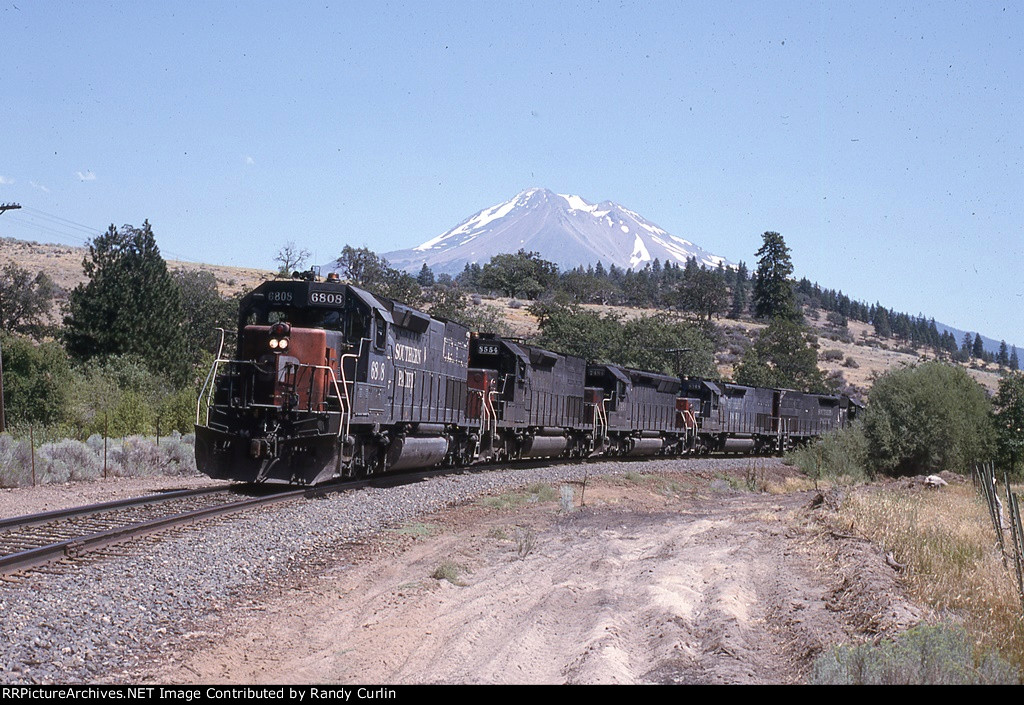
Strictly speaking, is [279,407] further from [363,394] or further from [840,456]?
[840,456]

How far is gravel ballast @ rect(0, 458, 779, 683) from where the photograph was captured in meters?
7.34

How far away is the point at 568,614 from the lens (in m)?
8.53

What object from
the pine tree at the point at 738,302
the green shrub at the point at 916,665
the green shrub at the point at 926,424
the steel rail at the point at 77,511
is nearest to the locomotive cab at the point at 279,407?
the steel rail at the point at 77,511

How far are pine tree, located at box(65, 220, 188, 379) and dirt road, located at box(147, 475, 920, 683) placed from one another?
40448 millimetres

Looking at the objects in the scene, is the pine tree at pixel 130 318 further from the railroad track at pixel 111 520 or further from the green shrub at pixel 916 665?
the green shrub at pixel 916 665

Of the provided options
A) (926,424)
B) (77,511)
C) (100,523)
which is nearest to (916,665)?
(100,523)

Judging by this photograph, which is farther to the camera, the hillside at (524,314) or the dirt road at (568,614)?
the hillside at (524,314)

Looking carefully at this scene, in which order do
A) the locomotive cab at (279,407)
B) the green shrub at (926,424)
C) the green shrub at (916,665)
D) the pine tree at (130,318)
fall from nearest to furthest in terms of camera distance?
1. the green shrub at (916,665)
2. the locomotive cab at (279,407)
3. the green shrub at (926,424)
4. the pine tree at (130,318)

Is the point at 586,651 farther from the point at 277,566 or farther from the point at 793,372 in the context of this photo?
the point at 793,372

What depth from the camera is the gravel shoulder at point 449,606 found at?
7160 millimetres

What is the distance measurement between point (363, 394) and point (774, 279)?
127255 millimetres

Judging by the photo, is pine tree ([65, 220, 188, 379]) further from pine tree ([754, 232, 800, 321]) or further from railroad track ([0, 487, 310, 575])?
pine tree ([754, 232, 800, 321])

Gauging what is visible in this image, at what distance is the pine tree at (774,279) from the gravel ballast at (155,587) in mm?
126072
